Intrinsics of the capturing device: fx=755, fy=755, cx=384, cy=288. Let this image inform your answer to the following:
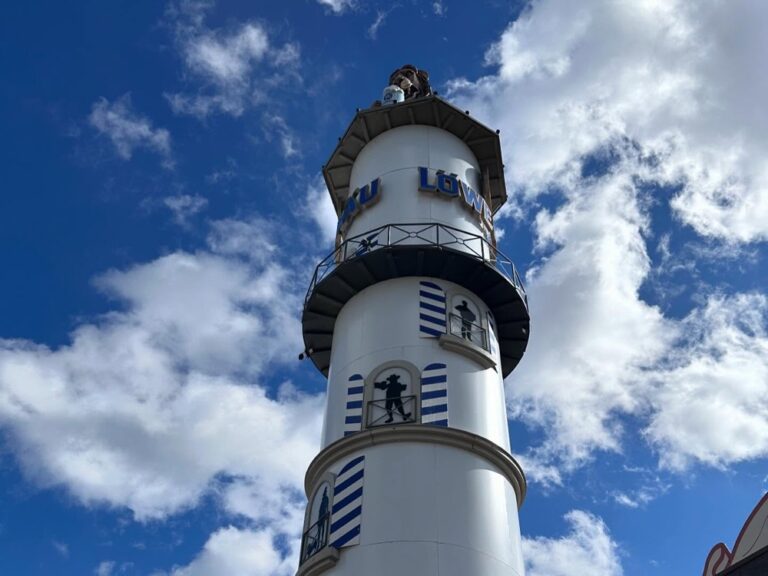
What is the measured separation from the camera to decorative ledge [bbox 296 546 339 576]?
20.0 meters

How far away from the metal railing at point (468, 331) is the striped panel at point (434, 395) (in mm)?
1902

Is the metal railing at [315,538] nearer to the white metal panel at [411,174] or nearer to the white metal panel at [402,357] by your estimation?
the white metal panel at [402,357]

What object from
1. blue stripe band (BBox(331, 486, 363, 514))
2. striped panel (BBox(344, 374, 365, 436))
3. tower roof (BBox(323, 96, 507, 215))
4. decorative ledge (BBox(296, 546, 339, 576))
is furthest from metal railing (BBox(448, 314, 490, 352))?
tower roof (BBox(323, 96, 507, 215))

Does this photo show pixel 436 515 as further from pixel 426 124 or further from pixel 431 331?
pixel 426 124

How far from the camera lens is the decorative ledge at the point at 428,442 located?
2178 centimetres

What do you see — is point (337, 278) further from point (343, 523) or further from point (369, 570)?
point (369, 570)

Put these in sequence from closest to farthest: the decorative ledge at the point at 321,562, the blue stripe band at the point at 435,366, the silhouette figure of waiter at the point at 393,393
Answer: the decorative ledge at the point at 321,562
the silhouette figure of waiter at the point at 393,393
the blue stripe band at the point at 435,366

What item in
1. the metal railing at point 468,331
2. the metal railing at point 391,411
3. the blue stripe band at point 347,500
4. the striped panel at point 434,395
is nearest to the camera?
the blue stripe band at point 347,500

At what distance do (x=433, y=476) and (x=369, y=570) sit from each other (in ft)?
10.3

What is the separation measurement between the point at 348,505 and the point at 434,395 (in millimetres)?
4250

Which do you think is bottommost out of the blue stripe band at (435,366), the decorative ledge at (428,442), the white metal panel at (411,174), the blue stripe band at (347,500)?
the blue stripe band at (347,500)

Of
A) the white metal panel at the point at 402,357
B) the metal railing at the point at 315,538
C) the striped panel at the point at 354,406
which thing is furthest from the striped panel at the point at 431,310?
the metal railing at the point at 315,538

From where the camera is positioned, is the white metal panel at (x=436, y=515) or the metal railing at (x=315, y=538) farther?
the metal railing at (x=315, y=538)

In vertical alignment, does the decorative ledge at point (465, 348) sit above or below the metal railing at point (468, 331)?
below
